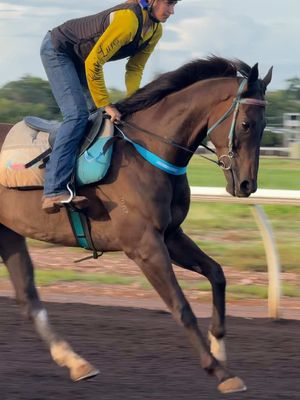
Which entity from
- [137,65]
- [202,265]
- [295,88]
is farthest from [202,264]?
[295,88]

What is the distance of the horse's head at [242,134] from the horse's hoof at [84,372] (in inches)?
49.4

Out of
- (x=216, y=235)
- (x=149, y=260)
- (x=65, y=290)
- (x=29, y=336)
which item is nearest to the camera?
(x=149, y=260)

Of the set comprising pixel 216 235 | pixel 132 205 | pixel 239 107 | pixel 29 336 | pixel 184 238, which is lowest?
pixel 216 235

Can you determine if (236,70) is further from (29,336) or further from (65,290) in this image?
(65,290)

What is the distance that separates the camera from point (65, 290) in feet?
28.7

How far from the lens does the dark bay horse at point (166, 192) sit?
5.64 m

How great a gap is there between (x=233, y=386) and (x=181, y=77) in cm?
184

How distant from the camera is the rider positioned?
19.1ft

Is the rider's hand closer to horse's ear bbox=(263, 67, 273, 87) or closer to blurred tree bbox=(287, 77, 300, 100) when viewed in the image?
horse's ear bbox=(263, 67, 273, 87)

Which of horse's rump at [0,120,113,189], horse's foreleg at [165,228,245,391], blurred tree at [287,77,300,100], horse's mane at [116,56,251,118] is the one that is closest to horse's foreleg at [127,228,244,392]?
horse's foreleg at [165,228,245,391]

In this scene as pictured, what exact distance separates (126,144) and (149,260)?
29.6 inches

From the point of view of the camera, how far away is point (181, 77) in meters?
6.04

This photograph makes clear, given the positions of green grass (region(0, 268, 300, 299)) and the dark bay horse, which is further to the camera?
green grass (region(0, 268, 300, 299))

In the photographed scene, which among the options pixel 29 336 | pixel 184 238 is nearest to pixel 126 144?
pixel 184 238
